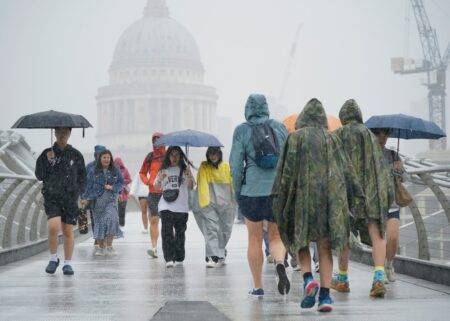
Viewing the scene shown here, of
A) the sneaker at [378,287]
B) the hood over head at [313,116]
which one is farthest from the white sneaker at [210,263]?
the hood over head at [313,116]

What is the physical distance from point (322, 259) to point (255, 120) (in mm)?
1527

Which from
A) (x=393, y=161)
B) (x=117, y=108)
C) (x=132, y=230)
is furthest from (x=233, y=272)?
(x=117, y=108)

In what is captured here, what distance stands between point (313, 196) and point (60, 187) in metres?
4.34

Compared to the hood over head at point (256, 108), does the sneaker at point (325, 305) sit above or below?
below

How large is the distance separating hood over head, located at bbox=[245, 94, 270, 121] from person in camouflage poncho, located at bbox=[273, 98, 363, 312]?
88cm

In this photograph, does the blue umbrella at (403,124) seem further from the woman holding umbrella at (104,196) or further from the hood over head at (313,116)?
the woman holding umbrella at (104,196)

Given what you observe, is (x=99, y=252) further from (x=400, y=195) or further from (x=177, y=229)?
(x=400, y=195)

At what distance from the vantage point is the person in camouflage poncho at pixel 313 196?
26.7 feet

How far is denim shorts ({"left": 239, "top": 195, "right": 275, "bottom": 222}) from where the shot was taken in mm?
9023

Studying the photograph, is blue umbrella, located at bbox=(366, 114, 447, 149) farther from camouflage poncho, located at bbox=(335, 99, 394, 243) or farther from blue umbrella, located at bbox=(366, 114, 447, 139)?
camouflage poncho, located at bbox=(335, 99, 394, 243)

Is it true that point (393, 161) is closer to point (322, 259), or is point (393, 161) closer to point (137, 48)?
point (322, 259)

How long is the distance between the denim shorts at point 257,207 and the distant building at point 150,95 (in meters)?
142

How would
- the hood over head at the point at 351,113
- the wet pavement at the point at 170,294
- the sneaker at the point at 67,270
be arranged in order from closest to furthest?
the wet pavement at the point at 170,294 → the hood over head at the point at 351,113 → the sneaker at the point at 67,270

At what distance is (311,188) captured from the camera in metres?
8.17
